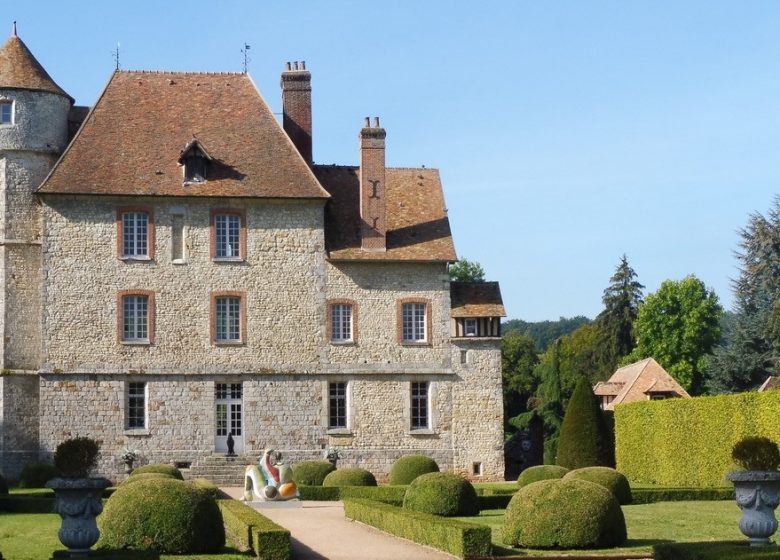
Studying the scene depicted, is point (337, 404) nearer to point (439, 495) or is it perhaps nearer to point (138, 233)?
point (138, 233)

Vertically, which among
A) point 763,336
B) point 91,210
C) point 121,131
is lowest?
point 763,336

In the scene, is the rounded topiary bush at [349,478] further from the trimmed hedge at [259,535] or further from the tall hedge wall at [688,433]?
the trimmed hedge at [259,535]

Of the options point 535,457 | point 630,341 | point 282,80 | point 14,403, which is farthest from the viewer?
point 630,341

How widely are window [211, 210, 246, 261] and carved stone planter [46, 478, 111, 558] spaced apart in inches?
794

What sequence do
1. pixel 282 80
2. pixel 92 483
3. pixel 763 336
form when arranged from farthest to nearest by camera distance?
pixel 763 336 → pixel 282 80 → pixel 92 483

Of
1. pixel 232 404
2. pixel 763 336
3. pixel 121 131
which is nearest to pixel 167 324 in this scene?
pixel 232 404

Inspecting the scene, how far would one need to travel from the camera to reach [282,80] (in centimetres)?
3700

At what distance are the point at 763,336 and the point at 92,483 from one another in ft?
Result: 96.4

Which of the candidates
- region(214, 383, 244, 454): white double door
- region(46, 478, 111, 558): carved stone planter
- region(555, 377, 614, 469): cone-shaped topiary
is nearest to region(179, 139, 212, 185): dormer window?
region(214, 383, 244, 454): white double door

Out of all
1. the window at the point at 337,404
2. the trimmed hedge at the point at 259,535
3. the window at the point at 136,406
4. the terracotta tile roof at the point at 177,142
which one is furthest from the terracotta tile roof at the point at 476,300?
the trimmed hedge at the point at 259,535

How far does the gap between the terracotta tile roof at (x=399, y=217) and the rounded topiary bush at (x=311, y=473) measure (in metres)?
5.73

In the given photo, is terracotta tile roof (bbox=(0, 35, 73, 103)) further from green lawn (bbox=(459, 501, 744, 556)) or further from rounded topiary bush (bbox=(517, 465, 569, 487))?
green lawn (bbox=(459, 501, 744, 556))

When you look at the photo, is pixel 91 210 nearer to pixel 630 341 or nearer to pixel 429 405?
pixel 429 405

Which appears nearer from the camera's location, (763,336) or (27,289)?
(27,289)
